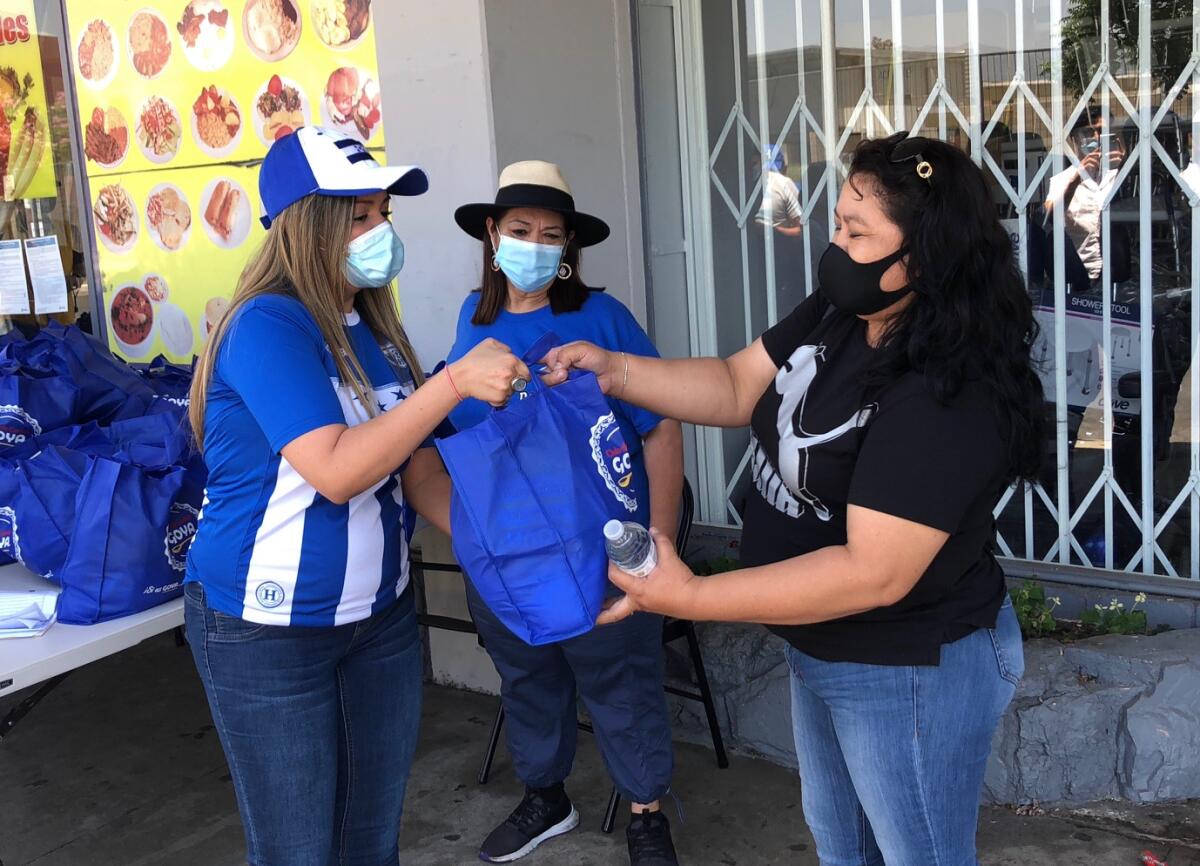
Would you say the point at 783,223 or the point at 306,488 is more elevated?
the point at 783,223

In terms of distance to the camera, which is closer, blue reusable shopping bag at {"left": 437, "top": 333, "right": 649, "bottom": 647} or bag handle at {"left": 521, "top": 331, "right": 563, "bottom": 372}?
blue reusable shopping bag at {"left": 437, "top": 333, "right": 649, "bottom": 647}

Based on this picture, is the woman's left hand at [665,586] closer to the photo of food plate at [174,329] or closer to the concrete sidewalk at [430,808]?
the concrete sidewalk at [430,808]

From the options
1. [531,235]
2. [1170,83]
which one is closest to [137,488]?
[531,235]

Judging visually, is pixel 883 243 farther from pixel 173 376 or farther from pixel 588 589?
pixel 173 376

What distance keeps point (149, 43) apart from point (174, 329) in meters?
1.16

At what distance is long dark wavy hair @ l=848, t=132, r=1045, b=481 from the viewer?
5.69 feet

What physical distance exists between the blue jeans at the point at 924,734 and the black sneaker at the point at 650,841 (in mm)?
1261

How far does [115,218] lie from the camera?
5094 millimetres

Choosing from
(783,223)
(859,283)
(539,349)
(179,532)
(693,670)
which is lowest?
(693,670)

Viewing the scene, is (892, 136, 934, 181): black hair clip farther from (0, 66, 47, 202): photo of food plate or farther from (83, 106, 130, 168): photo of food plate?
(0, 66, 47, 202): photo of food plate

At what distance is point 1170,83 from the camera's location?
3.35 meters

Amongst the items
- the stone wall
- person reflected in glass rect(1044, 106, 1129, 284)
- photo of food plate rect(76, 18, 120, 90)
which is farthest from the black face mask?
photo of food plate rect(76, 18, 120, 90)

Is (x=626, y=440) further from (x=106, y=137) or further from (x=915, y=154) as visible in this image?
(x=106, y=137)

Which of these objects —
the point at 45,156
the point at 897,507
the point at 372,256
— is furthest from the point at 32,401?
the point at 897,507
